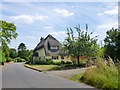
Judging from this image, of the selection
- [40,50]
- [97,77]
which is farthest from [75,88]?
[40,50]

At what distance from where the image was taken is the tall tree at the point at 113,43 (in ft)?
92.6

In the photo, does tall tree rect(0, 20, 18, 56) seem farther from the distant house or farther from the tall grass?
the tall grass

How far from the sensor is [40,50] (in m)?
41.2

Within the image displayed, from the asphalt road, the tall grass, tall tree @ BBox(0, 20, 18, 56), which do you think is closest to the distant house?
tall tree @ BBox(0, 20, 18, 56)

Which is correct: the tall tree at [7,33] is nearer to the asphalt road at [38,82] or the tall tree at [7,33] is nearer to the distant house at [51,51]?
the distant house at [51,51]

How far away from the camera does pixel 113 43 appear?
3253cm

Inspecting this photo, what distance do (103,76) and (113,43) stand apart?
26.0 meters

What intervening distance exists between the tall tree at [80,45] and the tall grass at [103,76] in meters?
11.6

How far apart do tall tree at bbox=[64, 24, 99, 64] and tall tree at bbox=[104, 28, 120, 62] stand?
6.95m

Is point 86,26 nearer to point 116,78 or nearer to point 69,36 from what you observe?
point 69,36

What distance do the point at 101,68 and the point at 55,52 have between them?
93.5 feet

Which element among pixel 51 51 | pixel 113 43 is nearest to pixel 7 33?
pixel 51 51

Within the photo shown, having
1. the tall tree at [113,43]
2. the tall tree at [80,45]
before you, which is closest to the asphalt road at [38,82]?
the tall tree at [80,45]

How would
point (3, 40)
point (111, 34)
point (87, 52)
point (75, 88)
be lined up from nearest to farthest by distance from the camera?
point (75, 88) → point (87, 52) → point (3, 40) → point (111, 34)
